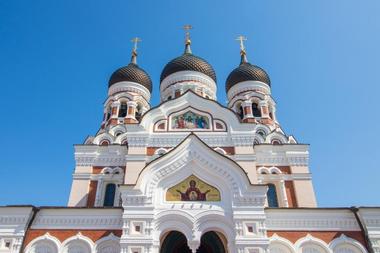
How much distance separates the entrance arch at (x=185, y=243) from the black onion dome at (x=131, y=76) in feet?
38.2

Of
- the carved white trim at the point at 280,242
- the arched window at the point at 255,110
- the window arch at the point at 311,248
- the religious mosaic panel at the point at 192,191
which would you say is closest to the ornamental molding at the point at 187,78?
the arched window at the point at 255,110

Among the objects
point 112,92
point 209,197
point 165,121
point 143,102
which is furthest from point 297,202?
point 112,92

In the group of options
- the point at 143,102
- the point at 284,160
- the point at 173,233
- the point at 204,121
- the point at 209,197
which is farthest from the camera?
the point at 143,102

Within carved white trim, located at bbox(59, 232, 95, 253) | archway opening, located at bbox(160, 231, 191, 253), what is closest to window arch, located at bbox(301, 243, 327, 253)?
archway opening, located at bbox(160, 231, 191, 253)

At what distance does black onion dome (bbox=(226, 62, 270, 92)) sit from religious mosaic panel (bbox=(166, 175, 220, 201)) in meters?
11.2

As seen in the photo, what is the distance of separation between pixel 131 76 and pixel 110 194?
840 cm

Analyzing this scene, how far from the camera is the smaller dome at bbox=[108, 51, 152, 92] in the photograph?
21.5 meters

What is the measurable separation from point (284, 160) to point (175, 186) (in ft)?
22.7

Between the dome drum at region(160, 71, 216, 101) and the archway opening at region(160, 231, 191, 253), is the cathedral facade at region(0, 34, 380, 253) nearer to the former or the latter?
the archway opening at region(160, 231, 191, 253)

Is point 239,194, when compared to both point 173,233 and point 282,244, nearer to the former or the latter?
point 282,244

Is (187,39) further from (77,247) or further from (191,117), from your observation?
(77,247)

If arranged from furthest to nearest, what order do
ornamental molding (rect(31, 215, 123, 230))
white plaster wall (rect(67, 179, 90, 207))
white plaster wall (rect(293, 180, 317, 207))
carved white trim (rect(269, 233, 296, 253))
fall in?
white plaster wall (rect(67, 179, 90, 207)) < white plaster wall (rect(293, 180, 317, 207)) < ornamental molding (rect(31, 215, 123, 230)) < carved white trim (rect(269, 233, 296, 253))

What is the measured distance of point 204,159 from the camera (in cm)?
1140

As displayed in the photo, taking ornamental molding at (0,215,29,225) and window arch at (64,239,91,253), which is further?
ornamental molding at (0,215,29,225)
